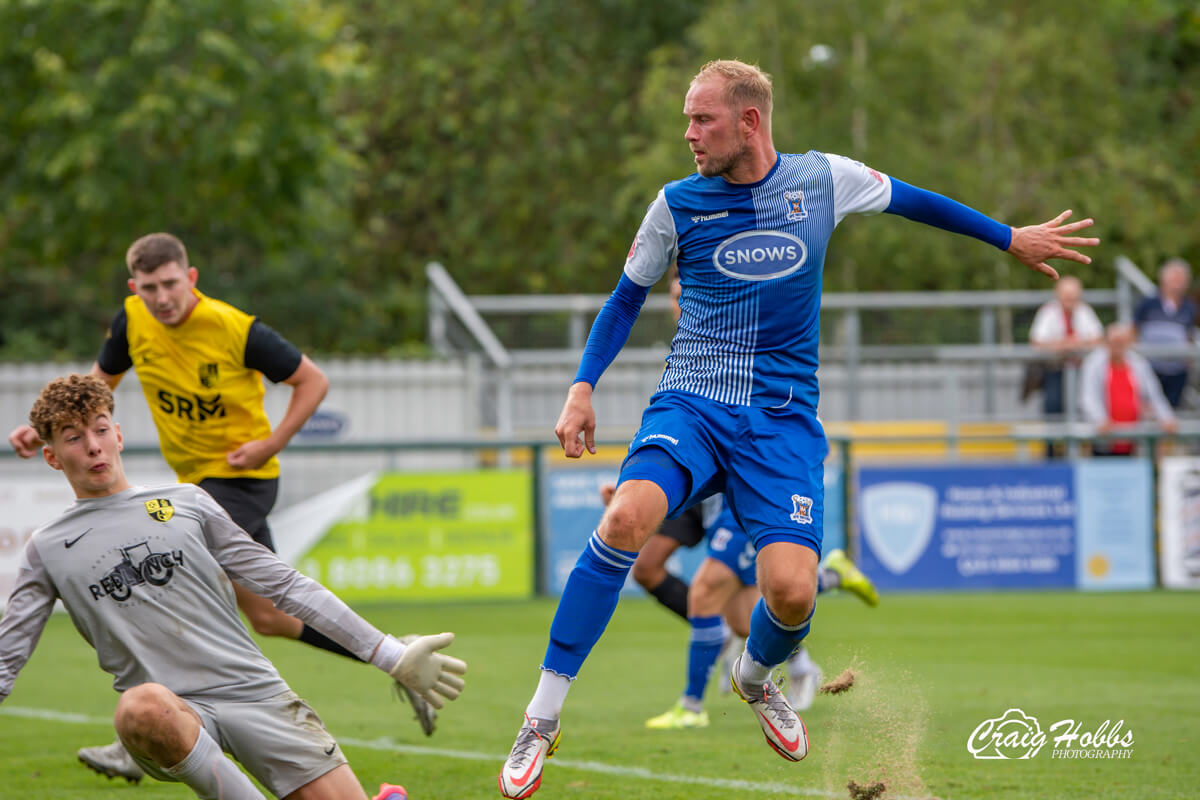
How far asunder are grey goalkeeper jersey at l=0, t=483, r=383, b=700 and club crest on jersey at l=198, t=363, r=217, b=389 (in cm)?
237

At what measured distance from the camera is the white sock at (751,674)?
215 inches

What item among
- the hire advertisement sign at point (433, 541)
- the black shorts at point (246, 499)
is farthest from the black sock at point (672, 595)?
the hire advertisement sign at point (433, 541)

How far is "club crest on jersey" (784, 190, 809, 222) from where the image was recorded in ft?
17.4

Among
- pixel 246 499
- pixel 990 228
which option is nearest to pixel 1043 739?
pixel 990 228

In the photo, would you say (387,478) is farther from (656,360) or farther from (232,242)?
(232,242)

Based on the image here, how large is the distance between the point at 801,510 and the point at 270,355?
2.83 m

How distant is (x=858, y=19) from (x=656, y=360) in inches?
376

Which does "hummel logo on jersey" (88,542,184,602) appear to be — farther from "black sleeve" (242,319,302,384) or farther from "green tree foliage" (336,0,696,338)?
"green tree foliage" (336,0,696,338)

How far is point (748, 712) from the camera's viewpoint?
8172 mm

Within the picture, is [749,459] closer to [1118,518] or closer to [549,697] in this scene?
[549,697]

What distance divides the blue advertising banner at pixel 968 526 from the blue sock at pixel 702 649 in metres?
7.26

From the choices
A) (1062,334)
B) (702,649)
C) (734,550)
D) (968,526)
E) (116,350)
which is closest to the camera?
(116,350)

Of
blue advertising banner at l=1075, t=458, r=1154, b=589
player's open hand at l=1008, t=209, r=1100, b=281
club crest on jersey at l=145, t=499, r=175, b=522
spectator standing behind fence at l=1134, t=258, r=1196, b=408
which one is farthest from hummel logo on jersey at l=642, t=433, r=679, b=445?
spectator standing behind fence at l=1134, t=258, r=1196, b=408

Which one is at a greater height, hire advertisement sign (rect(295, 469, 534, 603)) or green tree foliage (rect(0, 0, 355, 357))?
green tree foliage (rect(0, 0, 355, 357))
